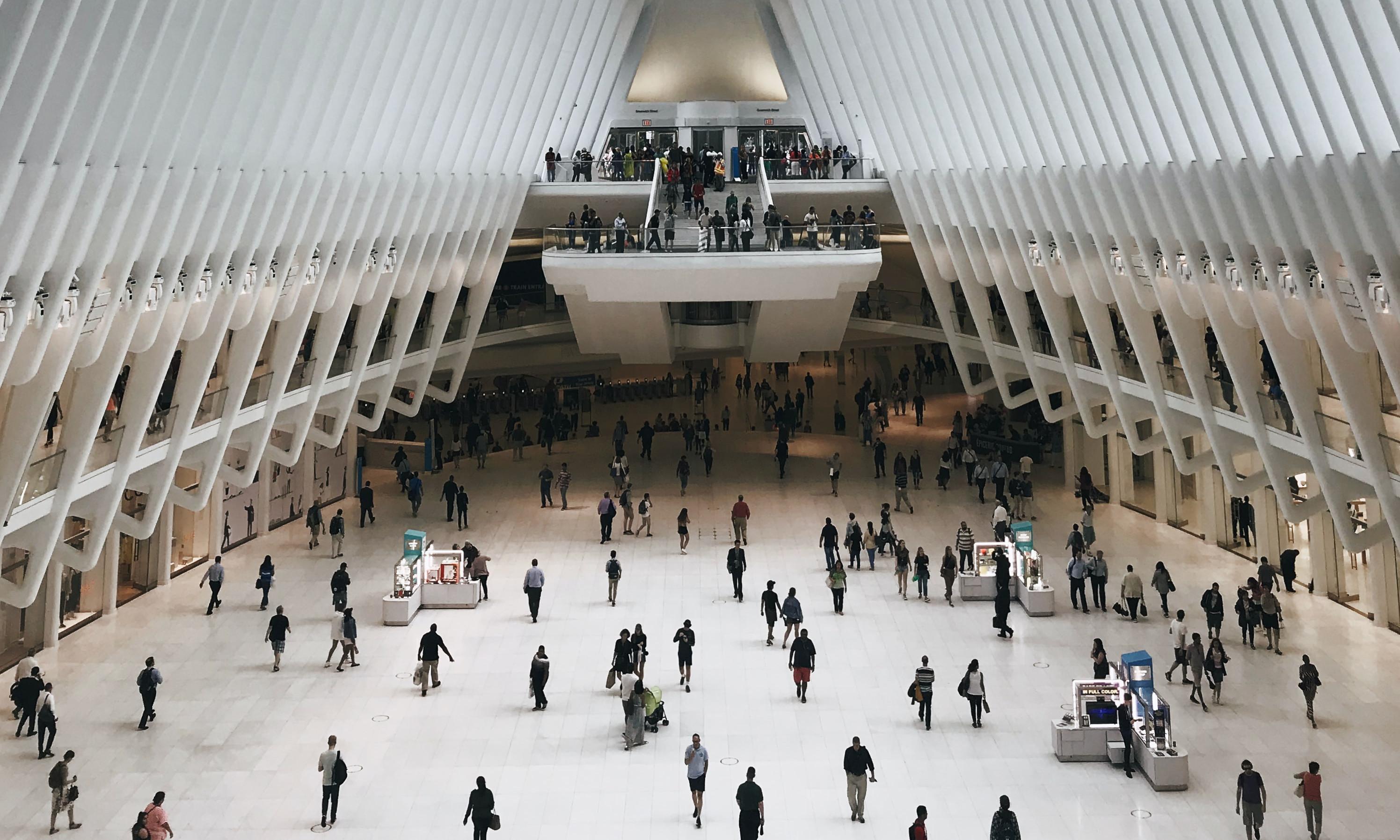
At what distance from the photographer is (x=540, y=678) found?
51.4 ft

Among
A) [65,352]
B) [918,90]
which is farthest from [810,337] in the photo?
[65,352]

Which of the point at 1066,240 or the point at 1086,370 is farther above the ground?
the point at 1066,240

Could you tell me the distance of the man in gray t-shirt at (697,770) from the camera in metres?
12.5

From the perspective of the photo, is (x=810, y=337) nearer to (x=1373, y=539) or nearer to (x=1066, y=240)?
(x=1066, y=240)

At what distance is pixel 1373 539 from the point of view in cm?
1627

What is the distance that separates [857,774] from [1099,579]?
28.9 ft

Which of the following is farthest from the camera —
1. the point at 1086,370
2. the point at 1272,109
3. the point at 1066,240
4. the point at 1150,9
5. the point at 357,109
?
the point at 1086,370

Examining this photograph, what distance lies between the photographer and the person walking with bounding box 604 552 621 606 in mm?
20234

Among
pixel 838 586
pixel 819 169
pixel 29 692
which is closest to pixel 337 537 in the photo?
pixel 29 692

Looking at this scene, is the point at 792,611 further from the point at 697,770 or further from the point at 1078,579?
the point at 697,770

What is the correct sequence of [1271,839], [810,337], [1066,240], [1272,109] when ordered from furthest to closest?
[810,337] → [1066,240] → [1272,109] → [1271,839]

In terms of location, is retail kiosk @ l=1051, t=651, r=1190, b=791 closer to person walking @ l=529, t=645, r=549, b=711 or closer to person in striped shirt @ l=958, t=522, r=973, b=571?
person in striped shirt @ l=958, t=522, r=973, b=571

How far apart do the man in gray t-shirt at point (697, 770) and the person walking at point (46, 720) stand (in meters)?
7.90

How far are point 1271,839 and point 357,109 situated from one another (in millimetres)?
16472
